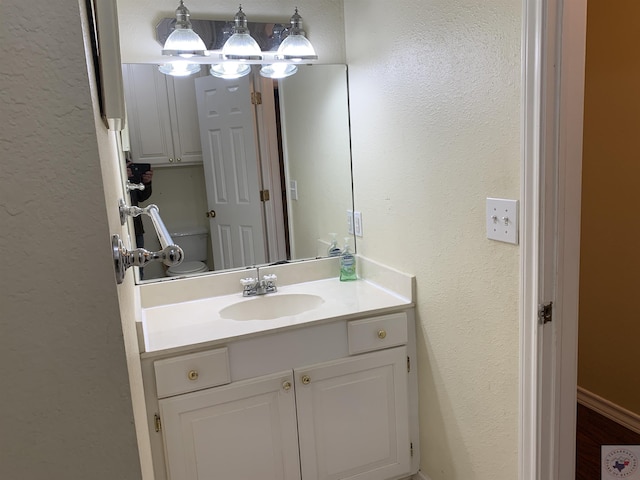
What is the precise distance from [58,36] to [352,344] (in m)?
1.34

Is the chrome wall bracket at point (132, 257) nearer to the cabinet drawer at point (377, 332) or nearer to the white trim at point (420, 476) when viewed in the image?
the cabinet drawer at point (377, 332)

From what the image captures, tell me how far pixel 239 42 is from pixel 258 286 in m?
0.97

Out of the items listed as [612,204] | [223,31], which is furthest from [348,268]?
[612,204]

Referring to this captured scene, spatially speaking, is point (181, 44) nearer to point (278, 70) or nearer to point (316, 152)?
point (278, 70)

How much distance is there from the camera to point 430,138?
1.59m

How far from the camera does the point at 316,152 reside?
2180 mm

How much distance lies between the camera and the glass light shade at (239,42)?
76.8 inches

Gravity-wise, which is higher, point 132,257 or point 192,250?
point 132,257

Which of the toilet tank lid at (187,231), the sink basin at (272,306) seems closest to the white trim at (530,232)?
the sink basin at (272,306)

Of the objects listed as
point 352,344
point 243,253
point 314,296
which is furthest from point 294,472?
point 243,253

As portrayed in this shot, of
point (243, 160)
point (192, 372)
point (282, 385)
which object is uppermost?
point (243, 160)

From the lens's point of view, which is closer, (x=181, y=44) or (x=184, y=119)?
(x=181, y=44)

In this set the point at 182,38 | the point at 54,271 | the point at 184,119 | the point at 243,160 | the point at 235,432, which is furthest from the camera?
the point at 243,160

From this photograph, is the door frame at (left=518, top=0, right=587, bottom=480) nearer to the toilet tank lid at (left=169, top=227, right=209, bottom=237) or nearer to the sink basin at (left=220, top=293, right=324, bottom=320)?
the sink basin at (left=220, top=293, right=324, bottom=320)
